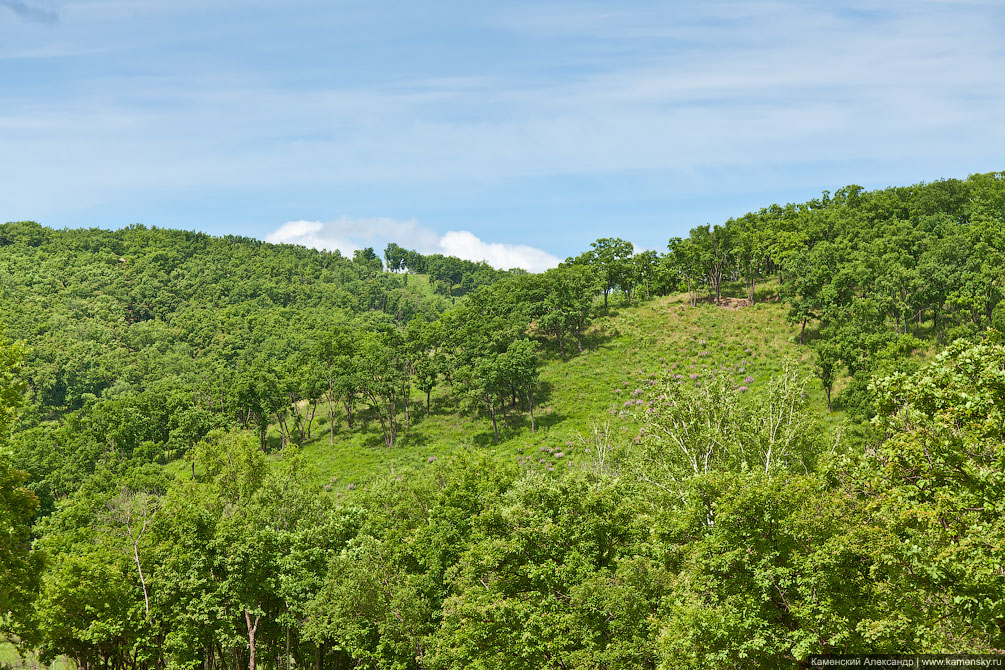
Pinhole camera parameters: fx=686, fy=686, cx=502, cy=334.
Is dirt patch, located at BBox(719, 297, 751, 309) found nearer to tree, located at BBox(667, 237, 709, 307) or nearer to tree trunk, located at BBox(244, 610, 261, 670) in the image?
tree, located at BBox(667, 237, 709, 307)

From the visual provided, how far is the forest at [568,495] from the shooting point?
19.5 m

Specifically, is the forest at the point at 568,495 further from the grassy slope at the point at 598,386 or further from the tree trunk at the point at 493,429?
the tree trunk at the point at 493,429

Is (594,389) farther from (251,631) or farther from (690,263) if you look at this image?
(251,631)

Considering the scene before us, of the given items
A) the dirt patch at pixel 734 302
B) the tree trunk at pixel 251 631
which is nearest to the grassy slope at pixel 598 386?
the dirt patch at pixel 734 302

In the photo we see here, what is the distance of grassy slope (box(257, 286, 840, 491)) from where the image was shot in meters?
79.0

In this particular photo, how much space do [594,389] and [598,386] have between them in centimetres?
78

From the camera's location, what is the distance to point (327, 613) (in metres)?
34.4

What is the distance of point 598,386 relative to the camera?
9069 cm

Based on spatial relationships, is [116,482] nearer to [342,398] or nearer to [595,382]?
[342,398]

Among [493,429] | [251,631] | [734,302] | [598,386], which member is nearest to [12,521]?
[251,631]

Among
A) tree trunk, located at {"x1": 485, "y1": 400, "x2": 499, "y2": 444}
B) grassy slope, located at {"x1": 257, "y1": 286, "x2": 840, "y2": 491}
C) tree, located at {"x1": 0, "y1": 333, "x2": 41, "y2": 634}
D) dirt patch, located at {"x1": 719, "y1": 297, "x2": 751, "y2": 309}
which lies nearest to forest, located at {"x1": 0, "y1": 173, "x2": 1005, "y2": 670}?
tree, located at {"x1": 0, "y1": 333, "x2": 41, "y2": 634}

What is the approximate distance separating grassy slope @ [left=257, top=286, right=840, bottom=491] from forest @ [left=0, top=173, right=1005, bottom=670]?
19.7 inches

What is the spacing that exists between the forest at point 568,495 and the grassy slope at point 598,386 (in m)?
0.50

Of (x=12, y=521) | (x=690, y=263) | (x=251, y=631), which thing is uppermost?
(x=690, y=263)
